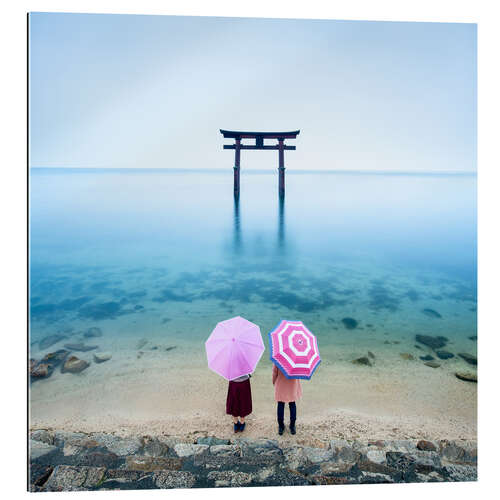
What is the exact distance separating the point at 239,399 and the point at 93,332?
422 cm

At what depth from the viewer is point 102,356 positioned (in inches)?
228

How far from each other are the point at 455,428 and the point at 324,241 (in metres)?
10.1

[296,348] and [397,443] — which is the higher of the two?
[296,348]

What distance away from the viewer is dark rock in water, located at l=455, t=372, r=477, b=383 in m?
5.25

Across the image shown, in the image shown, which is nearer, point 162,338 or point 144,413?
point 144,413

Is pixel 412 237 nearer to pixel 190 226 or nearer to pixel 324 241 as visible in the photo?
pixel 324 241

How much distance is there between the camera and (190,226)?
16750 mm

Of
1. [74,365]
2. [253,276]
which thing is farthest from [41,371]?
[253,276]

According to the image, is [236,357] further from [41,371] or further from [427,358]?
[427,358]

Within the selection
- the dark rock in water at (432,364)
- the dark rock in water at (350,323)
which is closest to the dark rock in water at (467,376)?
the dark rock in water at (432,364)

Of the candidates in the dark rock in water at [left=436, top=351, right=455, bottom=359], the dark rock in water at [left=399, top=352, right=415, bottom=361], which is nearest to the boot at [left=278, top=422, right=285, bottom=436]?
the dark rock in water at [left=399, top=352, right=415, bottom=361]

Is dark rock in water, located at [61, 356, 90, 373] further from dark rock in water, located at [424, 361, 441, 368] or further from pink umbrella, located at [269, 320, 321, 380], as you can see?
dark rock in water, located at [424, 361, 441, 368]

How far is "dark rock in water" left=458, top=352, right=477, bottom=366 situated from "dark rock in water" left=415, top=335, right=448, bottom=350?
363mm
